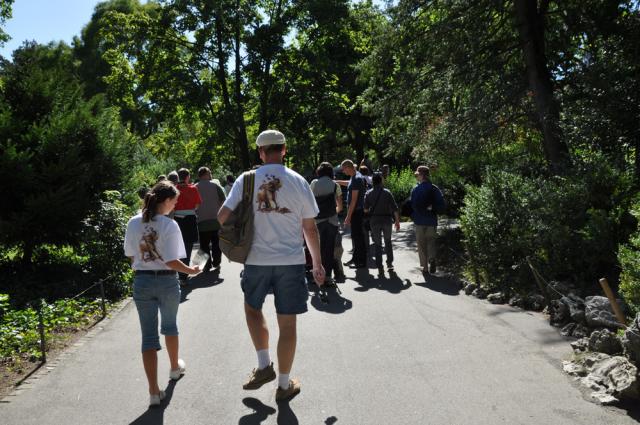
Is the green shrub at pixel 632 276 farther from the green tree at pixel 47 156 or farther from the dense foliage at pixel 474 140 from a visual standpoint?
the green tree at pixel 47 156

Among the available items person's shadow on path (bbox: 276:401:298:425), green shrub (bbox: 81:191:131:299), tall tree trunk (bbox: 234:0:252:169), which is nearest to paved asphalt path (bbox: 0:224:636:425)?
person's shadow on path (bbox: 276:401:298:425)

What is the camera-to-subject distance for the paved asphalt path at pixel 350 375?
15.9 ft

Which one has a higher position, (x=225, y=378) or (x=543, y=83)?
(x=543, y=83)

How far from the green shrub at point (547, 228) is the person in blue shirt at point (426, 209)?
1.17 metres

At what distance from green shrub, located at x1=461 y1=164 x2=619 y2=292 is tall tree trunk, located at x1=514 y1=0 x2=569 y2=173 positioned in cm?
275

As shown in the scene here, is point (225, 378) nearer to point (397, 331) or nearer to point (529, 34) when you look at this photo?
point (397, 331)

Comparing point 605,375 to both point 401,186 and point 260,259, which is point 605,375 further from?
point 401,186

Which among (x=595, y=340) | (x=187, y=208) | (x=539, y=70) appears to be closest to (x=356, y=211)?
(x=187, y=208)

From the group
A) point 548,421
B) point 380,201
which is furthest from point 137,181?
point 548,421

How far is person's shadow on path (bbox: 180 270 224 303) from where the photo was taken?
1093 centimetres

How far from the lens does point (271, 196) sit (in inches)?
198

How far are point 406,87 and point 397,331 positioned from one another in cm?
855

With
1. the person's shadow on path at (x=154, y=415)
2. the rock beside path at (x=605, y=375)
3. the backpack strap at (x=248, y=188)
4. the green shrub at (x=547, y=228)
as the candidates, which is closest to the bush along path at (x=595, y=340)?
the rock beside path at (x=605, y=375)

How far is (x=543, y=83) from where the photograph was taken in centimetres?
1307
